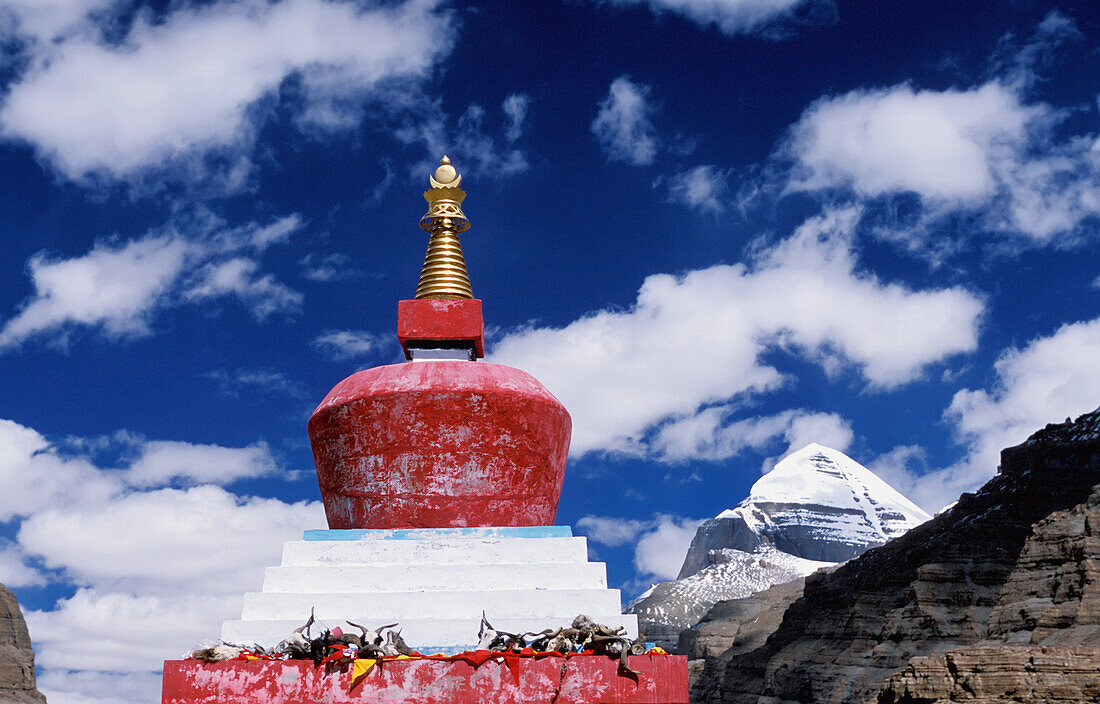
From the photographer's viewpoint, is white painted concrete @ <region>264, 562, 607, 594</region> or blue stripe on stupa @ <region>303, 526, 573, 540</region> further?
blue stripe on stupa @ <region>303, 526, 573, 540</region>

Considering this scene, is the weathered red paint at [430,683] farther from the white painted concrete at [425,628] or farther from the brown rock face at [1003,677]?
the brown rock face at [1003,677]

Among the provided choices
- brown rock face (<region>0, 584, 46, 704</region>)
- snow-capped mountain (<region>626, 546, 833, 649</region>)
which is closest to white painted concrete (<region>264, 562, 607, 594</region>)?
brown rock face (<region>0, 584, 46, 704</region>)

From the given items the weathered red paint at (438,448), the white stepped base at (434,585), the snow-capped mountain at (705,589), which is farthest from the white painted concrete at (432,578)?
the snow-capped mountain at (705,589)

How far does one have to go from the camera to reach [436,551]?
12.3 meters

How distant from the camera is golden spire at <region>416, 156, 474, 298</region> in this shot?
15.5 metres

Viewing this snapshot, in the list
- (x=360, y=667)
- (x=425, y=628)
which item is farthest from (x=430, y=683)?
(x=425, y=628)

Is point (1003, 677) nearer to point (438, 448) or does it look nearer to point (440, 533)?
point (438, 448)

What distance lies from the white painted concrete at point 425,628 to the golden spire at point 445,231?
18.1ft

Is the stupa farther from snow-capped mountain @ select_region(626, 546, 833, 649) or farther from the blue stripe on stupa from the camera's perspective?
snow-capped mountain @ select_region(626, 546, 833, 649)

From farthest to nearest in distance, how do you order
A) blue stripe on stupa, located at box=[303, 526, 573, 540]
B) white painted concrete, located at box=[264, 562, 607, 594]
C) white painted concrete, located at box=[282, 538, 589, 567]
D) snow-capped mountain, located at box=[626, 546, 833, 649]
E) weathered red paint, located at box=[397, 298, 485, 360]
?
1. snow-capped mountain, located at box=[626, 546, 833, 649]
2. weathered red paint, located at box=[397, 298, 485, 360]
3. blue stripe on stupa, located at box=[303, 526, 573, 540]
4. white painted concrete, located at box=[282, 538, 589, 567]
5. white painted concrete, located at box=[264, 562, 607, 594]

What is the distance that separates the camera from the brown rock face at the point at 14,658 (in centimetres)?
7500

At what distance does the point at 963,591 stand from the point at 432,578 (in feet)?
202

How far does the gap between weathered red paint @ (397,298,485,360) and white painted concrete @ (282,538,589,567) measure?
11.3 ft

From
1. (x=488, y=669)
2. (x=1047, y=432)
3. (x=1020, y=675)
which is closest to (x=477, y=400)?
(x=488, y=669)
